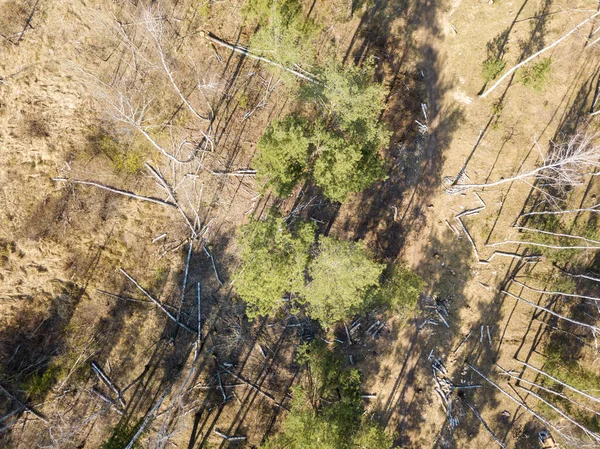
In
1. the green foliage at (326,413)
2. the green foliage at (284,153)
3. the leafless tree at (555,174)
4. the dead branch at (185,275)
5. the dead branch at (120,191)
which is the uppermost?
the leafless tree at (555,174)

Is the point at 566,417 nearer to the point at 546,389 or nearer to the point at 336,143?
the point at 546,389

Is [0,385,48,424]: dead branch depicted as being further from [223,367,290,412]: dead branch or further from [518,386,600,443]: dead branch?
[518,386,600,443]: dead branch

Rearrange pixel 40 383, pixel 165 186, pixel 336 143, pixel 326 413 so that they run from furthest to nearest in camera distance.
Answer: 1. pixel 165 186
2. pixel 40 383
3. pixel 326 413
4. pixel 336 143

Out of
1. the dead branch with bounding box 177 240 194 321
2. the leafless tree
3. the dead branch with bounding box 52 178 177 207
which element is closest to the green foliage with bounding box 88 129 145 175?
the dead branch with bounding box 52 178 177 207

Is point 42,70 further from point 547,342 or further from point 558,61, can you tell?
point 547,342

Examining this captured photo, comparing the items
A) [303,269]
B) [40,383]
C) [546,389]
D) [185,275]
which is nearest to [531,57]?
[303,269]

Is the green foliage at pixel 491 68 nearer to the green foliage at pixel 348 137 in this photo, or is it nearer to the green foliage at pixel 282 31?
the green foliage at pixel 348 137

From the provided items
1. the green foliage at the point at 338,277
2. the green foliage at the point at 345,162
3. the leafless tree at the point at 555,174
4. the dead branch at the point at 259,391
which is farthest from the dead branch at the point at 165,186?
the leafless tree at the point at 555,174
